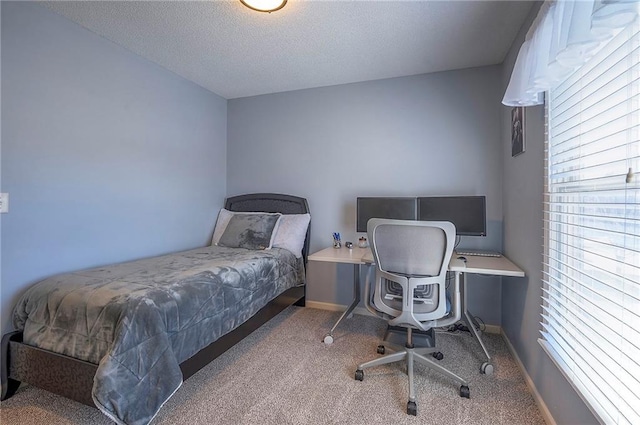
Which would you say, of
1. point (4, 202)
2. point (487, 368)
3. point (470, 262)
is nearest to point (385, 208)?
point (470, 262)

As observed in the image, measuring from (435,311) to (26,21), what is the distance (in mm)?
3135

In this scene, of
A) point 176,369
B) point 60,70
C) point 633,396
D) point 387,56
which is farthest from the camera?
point 387,56

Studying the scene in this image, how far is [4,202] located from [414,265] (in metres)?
2.49

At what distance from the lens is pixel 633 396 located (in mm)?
972

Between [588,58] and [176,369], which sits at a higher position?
[588,58]

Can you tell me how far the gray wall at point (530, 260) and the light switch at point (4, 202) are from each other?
311cm

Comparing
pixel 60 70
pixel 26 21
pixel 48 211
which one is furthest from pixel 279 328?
pixel 26 21

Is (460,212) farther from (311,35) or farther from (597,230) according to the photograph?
(311,35)

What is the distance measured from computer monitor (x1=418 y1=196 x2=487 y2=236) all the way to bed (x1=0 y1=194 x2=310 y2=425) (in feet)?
5.18

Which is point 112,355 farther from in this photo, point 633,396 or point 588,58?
point 588,58

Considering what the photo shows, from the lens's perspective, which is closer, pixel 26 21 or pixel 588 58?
pixel 588 58

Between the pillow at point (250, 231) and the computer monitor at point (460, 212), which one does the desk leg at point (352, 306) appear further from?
the pillow at point (250, 231)

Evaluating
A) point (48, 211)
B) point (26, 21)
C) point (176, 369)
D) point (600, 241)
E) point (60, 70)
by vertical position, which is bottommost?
point (176, 369)

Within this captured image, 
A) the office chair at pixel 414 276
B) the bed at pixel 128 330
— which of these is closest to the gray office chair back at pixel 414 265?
the office chair at pixel 414 276
